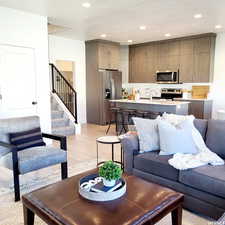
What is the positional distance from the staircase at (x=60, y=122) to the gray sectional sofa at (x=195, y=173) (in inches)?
133

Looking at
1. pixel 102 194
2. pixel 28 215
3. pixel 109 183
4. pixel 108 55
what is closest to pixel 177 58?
pixel 108 55

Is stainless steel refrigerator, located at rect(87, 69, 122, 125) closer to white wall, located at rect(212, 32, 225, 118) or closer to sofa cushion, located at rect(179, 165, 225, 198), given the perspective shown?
white wall, located at rect(212, 32, 225, 118)

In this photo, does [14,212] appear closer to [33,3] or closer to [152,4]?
[33,3]

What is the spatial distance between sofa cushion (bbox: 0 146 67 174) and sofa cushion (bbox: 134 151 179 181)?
1041mm

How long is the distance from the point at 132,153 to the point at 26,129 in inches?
63.2

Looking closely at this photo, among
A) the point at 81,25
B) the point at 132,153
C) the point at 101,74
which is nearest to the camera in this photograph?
the point at 132,153

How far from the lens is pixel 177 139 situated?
2.65 meters

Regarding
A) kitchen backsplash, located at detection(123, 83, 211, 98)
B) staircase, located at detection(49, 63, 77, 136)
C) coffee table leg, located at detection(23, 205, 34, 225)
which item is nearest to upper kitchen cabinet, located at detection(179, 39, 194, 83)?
kitchen backsplash, located at detection(123, 83, 211, 98)

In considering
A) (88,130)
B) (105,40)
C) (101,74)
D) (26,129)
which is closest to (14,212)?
(26,129)

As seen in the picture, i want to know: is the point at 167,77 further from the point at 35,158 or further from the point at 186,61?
the point at 35,158

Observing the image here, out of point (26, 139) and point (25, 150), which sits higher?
point (26, 139)

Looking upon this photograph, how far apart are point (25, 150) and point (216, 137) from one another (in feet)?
8.16

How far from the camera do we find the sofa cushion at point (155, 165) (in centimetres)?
246

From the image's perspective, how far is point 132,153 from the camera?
114 inches
